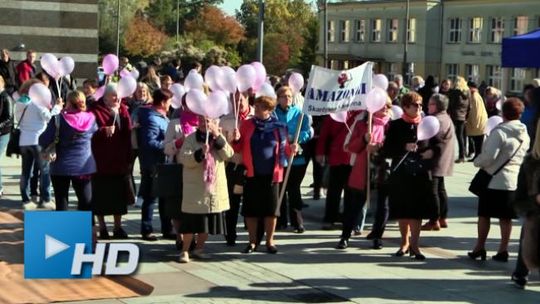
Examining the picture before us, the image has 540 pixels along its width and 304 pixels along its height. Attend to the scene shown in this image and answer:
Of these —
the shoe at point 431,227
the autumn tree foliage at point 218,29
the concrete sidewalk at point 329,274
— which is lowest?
the concrete sidewalk at point 329,274

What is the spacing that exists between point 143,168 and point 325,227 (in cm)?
240

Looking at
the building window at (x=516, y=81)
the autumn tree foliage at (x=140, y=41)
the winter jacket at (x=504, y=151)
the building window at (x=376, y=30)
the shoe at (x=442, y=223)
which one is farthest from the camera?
the autumn tree foliage at (x=140, y=41)

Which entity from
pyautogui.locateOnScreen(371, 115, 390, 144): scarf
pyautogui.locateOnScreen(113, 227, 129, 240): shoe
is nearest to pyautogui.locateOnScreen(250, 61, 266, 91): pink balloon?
pyautogui.locateOnScreen(371, 115, 390, 144): scarf

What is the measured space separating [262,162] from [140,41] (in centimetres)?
7899

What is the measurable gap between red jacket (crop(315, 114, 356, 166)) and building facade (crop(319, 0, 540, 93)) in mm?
51934

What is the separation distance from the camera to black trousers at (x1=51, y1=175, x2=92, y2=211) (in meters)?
10.1

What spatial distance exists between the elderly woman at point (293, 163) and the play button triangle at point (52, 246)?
11.2ft

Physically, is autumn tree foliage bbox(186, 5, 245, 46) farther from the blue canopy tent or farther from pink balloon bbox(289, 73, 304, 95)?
pink balloon bbox(289, 73, 304, 95)

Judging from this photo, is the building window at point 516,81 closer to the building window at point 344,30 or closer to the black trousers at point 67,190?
the building window at point 344,30

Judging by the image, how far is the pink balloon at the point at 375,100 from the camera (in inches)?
408

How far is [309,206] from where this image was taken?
13.7m

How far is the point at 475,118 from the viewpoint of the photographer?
67.4 ft

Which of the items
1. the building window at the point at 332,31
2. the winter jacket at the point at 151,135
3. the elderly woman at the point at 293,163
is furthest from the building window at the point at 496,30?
the winter jacket at the point at 151,135

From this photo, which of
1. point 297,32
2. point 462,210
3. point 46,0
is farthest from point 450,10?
point 462,210
